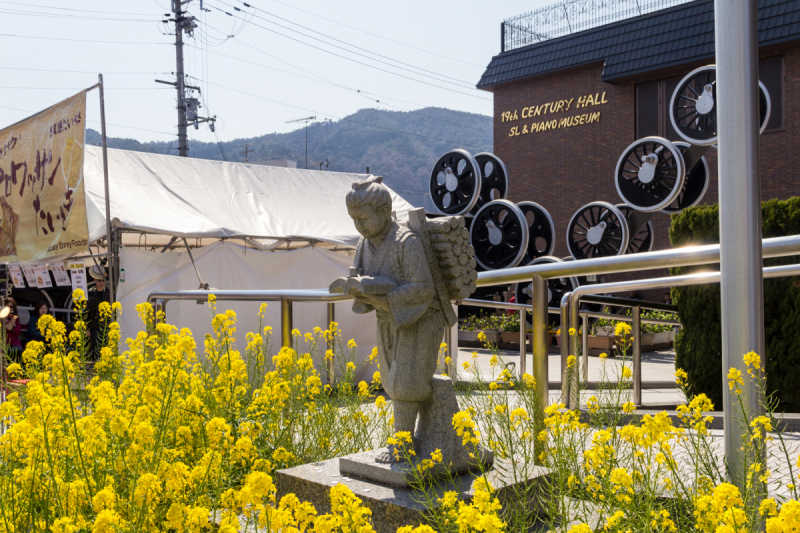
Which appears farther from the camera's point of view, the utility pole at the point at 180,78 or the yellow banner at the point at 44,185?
the utility pole at the point at 180,78

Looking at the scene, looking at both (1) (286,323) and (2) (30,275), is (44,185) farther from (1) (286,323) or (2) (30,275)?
(1) (286,323)

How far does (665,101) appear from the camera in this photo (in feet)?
64.8

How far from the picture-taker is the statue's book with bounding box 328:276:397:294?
10.2 ft

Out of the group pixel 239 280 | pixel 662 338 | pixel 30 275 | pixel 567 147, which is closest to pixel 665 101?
pixel 567 147

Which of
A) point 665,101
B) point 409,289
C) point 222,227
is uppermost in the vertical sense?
point 665,101

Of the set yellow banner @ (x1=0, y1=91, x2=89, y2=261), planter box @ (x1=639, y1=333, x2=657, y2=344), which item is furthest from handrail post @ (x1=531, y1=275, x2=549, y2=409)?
planter box @ (x1=639, y1=333, x2=657, y2=344)

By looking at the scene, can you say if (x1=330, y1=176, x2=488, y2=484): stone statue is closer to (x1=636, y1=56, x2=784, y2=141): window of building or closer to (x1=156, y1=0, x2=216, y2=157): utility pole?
(x1=636, y1=56, x2=784, y2=141): window of building

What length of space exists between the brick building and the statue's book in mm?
16783

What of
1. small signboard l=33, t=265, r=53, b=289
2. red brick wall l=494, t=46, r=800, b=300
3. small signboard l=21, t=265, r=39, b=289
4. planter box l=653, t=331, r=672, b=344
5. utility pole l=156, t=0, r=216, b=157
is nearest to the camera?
small signboard l=33, t=265, r=53, b=289

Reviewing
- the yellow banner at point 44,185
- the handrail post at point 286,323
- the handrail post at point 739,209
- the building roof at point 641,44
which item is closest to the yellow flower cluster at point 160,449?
the handrail post at point 286,323

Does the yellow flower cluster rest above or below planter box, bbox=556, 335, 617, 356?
above

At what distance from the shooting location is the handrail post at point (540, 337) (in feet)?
11.2

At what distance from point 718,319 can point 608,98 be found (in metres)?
16.3

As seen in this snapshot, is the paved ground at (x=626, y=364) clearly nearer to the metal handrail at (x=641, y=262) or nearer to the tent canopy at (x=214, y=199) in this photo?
the metal handrail at (x=641, y=262)
